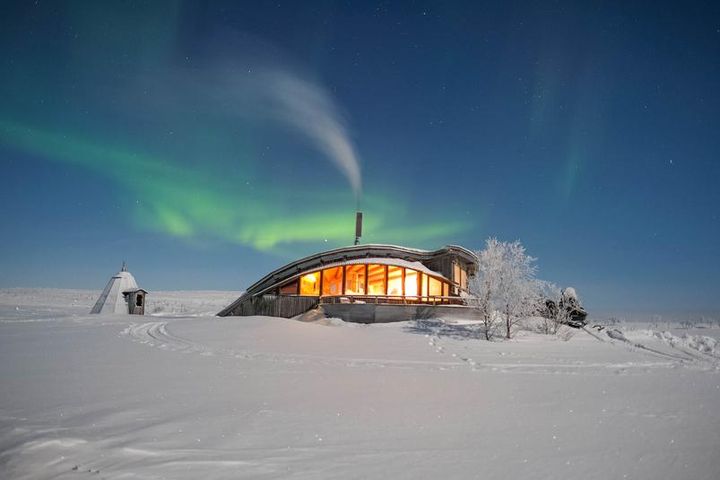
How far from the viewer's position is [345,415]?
548 centimetres

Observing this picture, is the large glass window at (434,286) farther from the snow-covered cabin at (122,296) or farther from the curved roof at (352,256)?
the snow-covered cabin at (122,296)

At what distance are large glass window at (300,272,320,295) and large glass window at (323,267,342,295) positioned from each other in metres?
0.56

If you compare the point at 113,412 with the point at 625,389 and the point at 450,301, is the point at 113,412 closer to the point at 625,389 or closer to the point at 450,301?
the point at 625,389

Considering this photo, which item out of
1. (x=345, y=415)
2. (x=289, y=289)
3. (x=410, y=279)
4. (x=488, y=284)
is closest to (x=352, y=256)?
(x=410, y=279)

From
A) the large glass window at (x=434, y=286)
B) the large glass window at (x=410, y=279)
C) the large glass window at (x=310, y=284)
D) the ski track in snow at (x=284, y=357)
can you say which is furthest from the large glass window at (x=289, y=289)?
the ski track in snow at (x=284, y=357)

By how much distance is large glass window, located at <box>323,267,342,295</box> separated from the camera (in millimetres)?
29297

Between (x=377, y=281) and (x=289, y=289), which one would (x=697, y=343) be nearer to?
(x=377, y=281)

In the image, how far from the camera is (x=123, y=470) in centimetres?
347

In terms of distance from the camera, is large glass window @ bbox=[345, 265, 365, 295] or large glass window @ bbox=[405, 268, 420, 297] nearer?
large glass window @ bbox=[345, 265, 365, 295]

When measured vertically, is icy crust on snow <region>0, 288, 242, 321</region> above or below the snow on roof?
below

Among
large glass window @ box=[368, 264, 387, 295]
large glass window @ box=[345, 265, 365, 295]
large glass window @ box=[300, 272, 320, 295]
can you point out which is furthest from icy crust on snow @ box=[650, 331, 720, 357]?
large glass window @ box=[300, 272, 320, 295]

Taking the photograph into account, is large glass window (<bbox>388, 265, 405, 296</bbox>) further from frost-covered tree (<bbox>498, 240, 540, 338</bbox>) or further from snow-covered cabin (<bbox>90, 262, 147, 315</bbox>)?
snow-covered cabin (<bbox>90, 262, 147, 315</bbox>)

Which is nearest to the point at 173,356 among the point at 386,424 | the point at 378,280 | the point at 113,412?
the point at 113,412

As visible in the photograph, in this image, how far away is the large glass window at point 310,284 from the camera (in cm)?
2922
